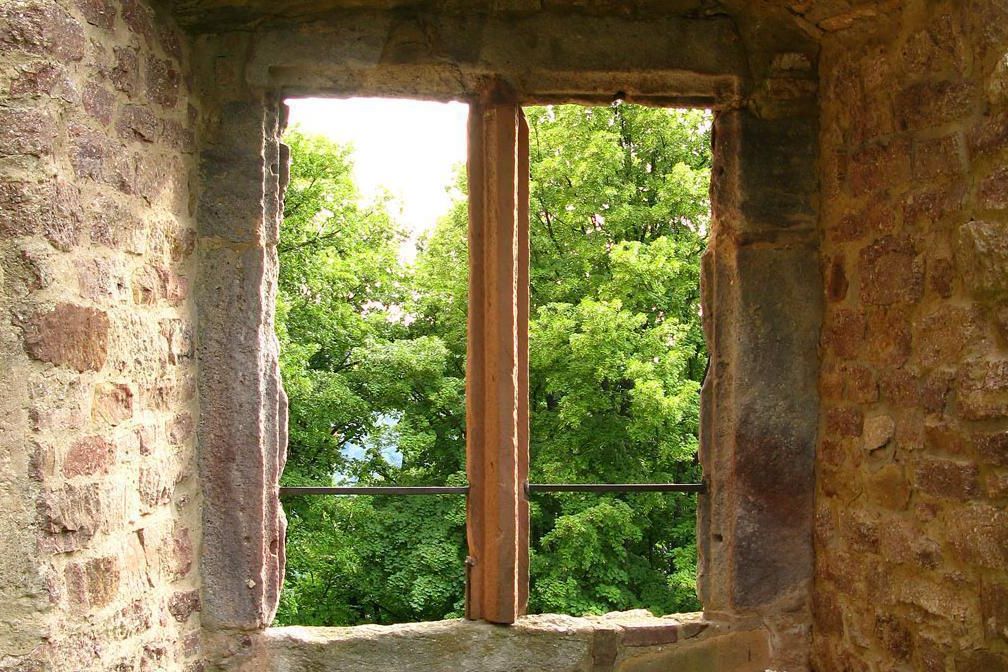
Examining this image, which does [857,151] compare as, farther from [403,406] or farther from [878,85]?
[403,406]

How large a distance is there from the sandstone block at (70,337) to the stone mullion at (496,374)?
3.66ft

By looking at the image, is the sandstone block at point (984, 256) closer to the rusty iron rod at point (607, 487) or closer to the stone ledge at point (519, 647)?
the rusty iron rod at point (607, 487)

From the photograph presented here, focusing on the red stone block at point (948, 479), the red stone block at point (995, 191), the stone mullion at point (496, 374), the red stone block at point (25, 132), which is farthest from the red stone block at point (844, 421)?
the red stone block at point (25, 132)

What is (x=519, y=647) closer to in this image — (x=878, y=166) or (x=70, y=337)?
(x=70, y=337)

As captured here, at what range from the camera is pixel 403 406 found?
381 inches

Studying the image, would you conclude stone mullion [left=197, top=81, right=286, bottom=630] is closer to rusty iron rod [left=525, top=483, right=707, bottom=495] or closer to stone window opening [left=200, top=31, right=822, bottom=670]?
stone window opening [left=200, top=31, right=822, bottom=670]

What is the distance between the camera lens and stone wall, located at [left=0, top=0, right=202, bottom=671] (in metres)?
1.99

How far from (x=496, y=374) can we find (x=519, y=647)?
820 mm

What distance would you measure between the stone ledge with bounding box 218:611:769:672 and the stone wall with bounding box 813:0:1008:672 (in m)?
0.32

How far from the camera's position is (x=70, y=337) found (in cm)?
213

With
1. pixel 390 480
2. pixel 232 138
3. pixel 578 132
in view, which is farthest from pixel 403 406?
pixel 232 138

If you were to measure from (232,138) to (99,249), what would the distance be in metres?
0.71

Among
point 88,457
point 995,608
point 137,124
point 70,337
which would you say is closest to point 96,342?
point 70,337

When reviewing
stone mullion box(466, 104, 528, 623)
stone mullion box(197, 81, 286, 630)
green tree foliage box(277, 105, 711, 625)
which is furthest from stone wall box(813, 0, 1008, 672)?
green tree foliage box(277, 105, 711, 625)
